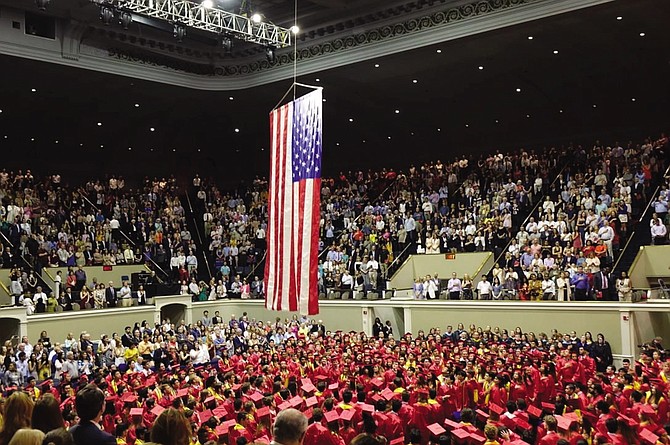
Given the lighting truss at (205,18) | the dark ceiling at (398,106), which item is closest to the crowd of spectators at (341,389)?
the lighting truss at (205,18)

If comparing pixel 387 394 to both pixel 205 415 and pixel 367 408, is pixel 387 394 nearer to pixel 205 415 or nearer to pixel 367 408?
pixel 367 408

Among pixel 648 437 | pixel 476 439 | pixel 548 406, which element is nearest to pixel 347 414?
pixel 476 439

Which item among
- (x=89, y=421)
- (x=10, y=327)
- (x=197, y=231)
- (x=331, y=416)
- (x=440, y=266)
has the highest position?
(x=197, y=231)

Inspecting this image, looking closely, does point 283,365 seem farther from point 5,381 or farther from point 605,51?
point 605,51

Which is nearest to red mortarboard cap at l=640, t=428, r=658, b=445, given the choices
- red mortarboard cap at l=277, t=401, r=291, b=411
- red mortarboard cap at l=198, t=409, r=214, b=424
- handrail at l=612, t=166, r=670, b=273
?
red mortarboard cap at l=277, t=401, r=291, b=411

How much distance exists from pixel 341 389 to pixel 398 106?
70.0ft

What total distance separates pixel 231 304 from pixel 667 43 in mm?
18429

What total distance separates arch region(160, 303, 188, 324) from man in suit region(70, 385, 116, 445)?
23.0m

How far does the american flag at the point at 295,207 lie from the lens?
1002 centimetres

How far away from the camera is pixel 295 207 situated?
1043 cm

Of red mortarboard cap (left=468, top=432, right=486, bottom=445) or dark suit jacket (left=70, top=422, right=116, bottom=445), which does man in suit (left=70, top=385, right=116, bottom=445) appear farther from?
red mortarboard cap (left=468, top=432, right=486, bottom=445)

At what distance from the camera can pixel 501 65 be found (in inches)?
1065

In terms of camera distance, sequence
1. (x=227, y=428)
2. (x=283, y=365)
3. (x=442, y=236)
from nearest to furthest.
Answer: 1. (x=227, y=428)
2. (x=283, y=365)
3. (x=442, y=236)

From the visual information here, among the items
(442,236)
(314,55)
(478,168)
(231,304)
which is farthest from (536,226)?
(231,304)
